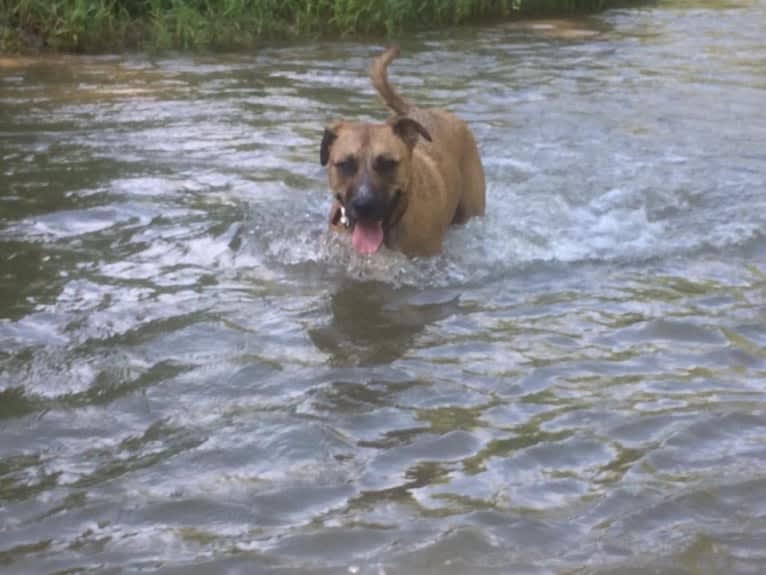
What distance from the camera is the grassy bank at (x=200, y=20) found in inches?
504

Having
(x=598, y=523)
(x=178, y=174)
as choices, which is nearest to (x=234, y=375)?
(x=598, y=523)

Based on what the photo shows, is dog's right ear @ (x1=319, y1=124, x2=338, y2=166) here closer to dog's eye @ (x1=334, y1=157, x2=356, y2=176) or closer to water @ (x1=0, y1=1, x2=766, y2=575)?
dog's eye @ (x1=334, y1=157, x2=356, y2=176)

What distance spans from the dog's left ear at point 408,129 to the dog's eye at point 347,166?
1.14ft

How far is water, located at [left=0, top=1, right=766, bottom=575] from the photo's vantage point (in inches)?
144

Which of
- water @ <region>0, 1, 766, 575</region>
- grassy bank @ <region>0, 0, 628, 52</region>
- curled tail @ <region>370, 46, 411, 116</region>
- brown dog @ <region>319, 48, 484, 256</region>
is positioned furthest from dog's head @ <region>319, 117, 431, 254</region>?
grassy bank @ <region>0, 0, 628, 52</region>

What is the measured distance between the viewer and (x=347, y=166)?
623cm

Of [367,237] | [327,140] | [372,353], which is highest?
[327,140]

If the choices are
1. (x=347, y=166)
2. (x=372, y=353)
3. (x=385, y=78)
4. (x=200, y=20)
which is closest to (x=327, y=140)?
(x=347, y=166)

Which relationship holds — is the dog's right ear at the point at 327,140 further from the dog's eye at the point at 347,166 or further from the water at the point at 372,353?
the water at the point at 372,353

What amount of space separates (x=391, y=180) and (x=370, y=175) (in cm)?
13

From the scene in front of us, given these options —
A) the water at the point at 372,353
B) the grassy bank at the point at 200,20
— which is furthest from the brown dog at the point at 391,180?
the grassy bank at the point at 200,20

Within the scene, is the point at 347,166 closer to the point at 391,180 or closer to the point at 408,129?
the point at 391,180

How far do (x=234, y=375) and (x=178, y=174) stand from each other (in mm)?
3529

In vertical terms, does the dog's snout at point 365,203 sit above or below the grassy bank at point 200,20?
below
